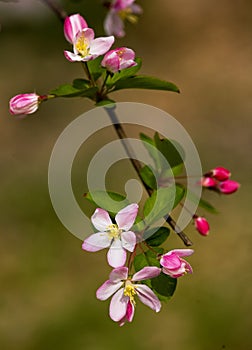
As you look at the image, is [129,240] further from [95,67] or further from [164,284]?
[95,67]

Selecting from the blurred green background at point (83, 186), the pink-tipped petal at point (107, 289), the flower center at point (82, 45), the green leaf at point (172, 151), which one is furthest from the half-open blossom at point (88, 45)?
the blurred green background at point (83, 186)

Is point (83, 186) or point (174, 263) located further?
point (83, 186)

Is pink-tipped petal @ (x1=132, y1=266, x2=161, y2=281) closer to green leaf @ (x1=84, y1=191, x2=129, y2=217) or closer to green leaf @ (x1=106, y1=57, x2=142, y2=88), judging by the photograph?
green leaf @ (x1=84, y1=191, x2=129, y2=217)

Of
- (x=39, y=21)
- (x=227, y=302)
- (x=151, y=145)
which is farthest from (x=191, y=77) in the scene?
(x=151, y=145)

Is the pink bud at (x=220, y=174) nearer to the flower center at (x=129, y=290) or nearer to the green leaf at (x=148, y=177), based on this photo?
the green leaf at (x=148, y=177)

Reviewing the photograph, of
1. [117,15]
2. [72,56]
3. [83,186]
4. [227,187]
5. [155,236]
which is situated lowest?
[83,186]

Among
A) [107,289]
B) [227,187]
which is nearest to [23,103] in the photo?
[107,289]

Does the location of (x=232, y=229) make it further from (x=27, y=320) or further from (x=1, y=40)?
(x=1, y=40)
